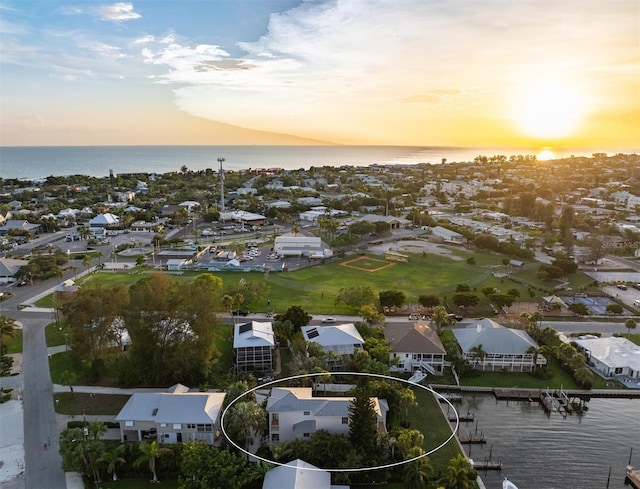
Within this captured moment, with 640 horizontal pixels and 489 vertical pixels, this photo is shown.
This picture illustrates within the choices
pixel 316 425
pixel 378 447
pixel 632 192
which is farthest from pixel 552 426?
pixel 632 192

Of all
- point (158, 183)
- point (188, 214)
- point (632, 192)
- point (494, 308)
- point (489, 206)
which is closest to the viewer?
point (494, 308)

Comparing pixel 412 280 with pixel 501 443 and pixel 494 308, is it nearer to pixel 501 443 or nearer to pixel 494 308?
pixel 494 308

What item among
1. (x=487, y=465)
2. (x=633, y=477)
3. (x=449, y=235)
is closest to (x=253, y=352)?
(x=487, y=465)

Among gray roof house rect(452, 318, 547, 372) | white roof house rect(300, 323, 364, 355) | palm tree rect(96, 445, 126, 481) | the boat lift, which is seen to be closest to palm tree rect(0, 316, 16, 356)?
palm tree rect(96, 445, 126, 481)

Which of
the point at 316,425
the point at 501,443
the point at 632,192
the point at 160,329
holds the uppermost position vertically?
the point at 632,192

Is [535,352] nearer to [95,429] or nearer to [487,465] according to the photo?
[487,465]
